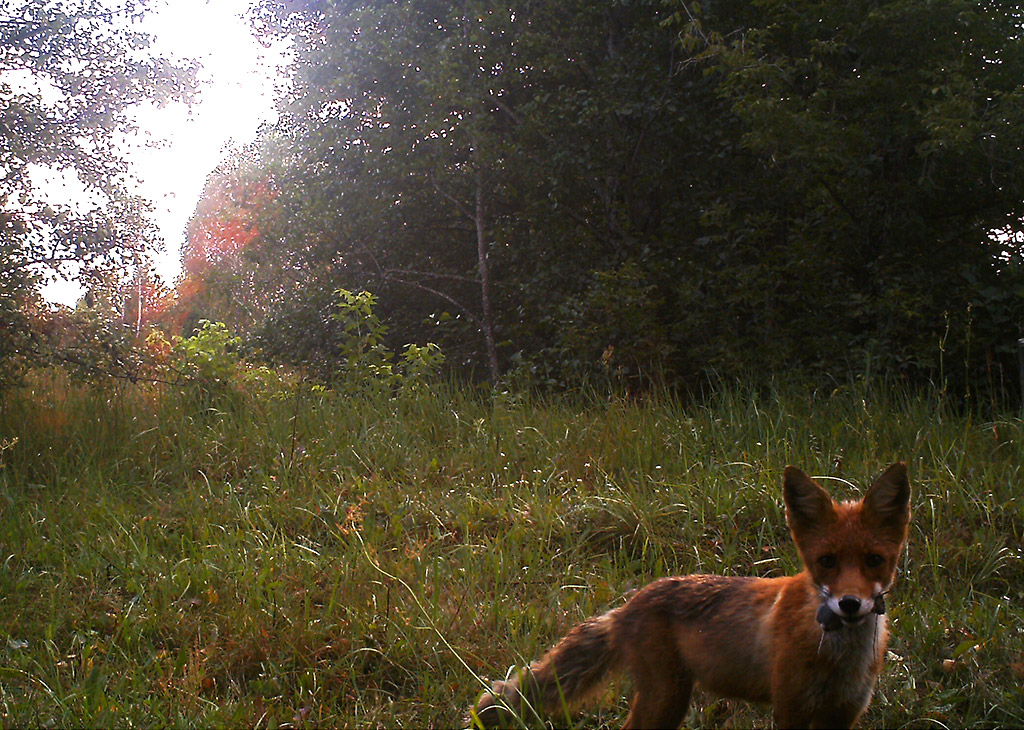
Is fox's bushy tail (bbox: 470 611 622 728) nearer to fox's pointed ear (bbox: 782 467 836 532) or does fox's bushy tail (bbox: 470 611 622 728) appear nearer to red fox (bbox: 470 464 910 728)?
red fox (bbox: 470 464 910 728)

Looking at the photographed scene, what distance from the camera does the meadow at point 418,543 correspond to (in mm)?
3441

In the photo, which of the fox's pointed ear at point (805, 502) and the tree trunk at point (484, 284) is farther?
the tree trunk at point (484, 284)

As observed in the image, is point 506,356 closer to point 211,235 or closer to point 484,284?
point 484,284

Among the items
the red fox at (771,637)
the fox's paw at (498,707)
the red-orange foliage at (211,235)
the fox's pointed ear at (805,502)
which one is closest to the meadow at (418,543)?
the fox's paw at (498,707)

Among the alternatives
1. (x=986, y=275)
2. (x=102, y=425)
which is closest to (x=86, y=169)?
(x=102, y=425)

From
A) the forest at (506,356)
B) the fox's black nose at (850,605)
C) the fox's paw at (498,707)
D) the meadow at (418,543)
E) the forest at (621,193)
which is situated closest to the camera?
the fox's black nose at (850,605)

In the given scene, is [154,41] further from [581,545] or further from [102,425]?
[581,545]

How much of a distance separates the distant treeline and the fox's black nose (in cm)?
548

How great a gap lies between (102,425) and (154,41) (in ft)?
14.8

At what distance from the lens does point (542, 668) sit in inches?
117

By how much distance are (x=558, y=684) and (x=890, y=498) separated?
4.01 ft

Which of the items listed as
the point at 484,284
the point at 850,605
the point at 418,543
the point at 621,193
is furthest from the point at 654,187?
the point at 850,605

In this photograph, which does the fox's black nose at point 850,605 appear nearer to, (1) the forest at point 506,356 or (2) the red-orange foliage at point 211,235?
(1) the forest at point 506,356

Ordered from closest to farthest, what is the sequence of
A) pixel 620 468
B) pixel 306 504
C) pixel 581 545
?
1. pixel 581 545
2. pixel 306 504
3. pixel 620 468
